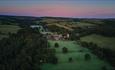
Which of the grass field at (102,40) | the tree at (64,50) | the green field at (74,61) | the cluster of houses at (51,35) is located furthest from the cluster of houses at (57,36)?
the grass field at (102,40)

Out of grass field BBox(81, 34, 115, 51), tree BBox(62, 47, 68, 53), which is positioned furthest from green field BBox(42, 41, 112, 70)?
grass field BBox(81, 34, 115, 51)

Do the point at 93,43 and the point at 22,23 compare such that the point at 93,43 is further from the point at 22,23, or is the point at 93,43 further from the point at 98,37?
the point at 22,23

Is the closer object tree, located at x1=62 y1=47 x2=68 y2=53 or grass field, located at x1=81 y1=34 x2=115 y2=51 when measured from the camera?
grass field, located at x1=81 y1=34 x2=115 y2=51

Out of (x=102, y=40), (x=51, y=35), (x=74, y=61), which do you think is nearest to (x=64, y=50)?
(x=74, y=61)

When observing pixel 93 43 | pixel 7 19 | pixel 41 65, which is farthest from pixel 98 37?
pixel 7 19

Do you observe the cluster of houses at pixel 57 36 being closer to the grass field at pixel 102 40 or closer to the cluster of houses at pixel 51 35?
the cluster of houses at pixel 51 35

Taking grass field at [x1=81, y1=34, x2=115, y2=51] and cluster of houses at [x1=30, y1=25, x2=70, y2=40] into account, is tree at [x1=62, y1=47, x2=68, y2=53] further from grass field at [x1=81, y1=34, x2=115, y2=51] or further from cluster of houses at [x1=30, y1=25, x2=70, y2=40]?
grass field at [x1=81, y1=34, x2=115, y2=51]

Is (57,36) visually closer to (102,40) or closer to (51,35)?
(51,35)

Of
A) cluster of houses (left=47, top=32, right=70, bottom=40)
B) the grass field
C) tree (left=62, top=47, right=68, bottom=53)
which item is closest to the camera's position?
the grass field
